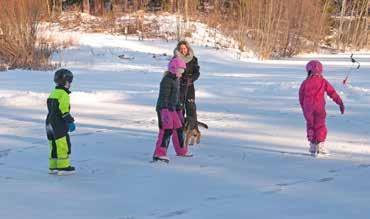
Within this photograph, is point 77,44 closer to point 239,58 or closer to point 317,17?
point 239,58

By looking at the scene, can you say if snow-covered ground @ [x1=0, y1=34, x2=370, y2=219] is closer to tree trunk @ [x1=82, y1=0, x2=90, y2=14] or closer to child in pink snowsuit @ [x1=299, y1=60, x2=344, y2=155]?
child in pink snowsuit @ [x1=299, y1=60, x2=344, y2=155]

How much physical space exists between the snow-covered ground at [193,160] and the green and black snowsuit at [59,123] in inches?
9.9

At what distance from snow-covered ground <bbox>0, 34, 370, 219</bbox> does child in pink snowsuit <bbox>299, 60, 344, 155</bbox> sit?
29cm

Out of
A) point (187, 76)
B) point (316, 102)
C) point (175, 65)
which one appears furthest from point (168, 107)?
point (316, 102)

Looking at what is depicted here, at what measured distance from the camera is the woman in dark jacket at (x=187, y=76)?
9594 mm

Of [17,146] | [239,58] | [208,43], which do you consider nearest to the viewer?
[17,146]

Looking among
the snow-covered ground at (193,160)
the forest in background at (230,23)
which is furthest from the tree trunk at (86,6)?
the snow-covered ground at (193,160)

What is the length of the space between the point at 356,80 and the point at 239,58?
9.17m

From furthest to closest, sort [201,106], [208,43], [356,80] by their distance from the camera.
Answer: [208,43] → [356,80] → [201,106]

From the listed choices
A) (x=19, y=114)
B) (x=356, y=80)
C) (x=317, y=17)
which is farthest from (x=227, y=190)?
(x=317, y=17)

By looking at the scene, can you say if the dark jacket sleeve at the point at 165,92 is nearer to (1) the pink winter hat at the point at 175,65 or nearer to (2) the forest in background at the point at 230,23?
(1) the pink winter hat at the point at 175,65

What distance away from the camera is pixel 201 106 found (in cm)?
1430

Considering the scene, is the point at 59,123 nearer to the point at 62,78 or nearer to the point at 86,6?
the point at 62,78

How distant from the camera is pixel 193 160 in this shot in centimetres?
880
